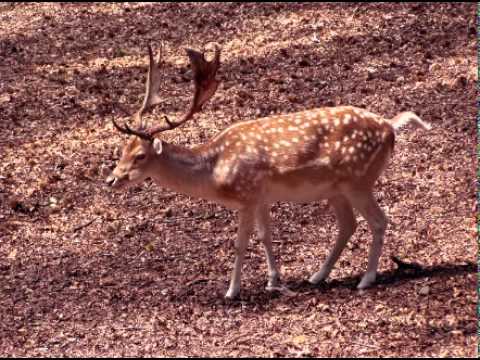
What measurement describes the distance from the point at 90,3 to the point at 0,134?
5154 millimetres

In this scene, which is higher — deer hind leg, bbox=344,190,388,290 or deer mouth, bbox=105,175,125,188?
deer mouth, bbox=105,175,125,188

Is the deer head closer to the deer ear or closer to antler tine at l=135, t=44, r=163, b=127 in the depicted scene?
the deer ear

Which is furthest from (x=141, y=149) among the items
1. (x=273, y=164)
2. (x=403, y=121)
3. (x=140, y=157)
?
(x=403, y=121)

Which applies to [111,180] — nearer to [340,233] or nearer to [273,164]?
[273,164]

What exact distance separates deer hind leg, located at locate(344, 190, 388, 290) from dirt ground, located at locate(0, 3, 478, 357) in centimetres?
13

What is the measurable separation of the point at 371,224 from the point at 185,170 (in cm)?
154

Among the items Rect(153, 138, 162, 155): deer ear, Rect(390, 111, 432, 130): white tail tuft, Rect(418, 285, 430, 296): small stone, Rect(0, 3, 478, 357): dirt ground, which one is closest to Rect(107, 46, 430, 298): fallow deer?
Rect(153, 138, 162, 155): deer ear

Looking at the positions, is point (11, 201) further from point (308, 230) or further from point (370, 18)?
point (370, 18)

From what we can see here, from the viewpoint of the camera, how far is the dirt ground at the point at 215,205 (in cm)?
762

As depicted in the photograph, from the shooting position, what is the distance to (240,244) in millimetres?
8141

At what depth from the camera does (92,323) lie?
7.95 meters

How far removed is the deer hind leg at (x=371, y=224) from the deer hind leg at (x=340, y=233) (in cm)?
29

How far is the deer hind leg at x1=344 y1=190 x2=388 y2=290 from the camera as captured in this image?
8055 mm

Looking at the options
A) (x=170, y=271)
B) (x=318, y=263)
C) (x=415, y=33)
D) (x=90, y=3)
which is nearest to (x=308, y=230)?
(x=318, y=263)
